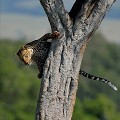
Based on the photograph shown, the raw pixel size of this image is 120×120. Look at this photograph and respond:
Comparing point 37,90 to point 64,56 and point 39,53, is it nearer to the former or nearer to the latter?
point 39,53

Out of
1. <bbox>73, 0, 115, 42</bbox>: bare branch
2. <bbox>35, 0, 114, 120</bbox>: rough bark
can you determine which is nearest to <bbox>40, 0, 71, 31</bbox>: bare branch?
<bbox>35, 0, 114, 120</bbox>: rough bark

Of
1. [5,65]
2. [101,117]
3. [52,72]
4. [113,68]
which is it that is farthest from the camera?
[113,68]

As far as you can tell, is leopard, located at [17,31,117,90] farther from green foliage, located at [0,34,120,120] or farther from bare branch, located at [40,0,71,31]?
green foliage, located at [0,34,120,120]

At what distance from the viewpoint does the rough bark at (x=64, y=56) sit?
741 centimetres

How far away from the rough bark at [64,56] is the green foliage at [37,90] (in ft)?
98.2

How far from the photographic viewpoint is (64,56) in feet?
24.3

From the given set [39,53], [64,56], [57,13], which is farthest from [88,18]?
[39,53]

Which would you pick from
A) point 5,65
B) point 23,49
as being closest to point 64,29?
point 23,49

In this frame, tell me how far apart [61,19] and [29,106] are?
45869mm

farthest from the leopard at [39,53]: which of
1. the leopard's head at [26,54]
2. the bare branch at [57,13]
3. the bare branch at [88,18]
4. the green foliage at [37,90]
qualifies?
the green foliage at [37,90]

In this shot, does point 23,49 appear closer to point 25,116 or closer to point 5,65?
point 25,116

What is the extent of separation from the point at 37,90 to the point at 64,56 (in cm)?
5444

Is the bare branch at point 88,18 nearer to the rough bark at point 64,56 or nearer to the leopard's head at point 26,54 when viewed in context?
the rough bark at point 64,56

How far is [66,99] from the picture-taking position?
7.43 m
